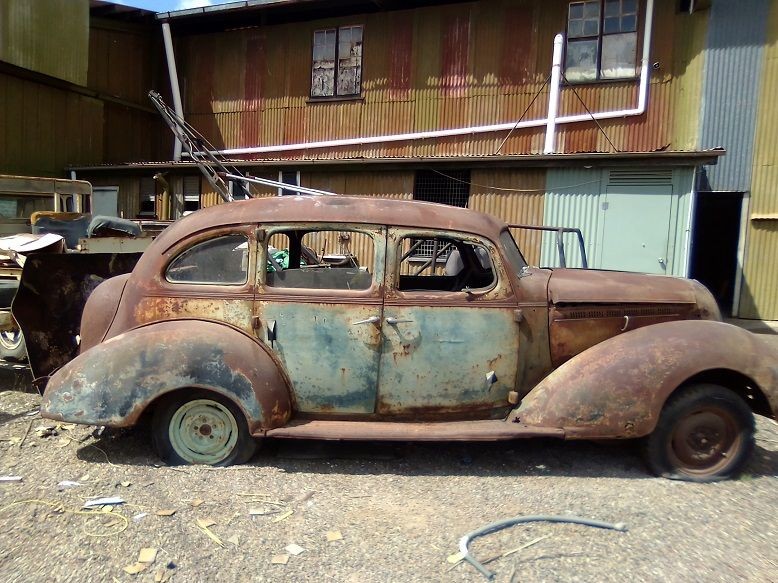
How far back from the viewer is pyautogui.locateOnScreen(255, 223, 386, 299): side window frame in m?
3.88

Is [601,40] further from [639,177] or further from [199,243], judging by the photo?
[199,243]

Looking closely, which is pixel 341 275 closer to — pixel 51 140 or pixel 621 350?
pixel 621 350

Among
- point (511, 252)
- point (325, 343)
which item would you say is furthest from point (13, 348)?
point (511, 252)

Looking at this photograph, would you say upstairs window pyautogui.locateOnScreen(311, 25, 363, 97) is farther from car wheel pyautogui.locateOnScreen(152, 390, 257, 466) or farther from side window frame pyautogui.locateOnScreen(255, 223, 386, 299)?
car wheel pyautogui.locateOnScreen(152, 390, 257, 466)

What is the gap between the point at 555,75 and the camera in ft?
40.2

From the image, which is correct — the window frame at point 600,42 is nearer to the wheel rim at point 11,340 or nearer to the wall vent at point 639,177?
the wall vent at point 639,177

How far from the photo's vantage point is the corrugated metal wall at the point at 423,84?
12.1m

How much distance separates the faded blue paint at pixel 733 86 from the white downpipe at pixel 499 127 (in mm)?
1080

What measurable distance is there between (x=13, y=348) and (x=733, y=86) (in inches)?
484

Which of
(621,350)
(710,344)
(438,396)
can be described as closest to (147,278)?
(438,396)

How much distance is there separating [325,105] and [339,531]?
42.2ft

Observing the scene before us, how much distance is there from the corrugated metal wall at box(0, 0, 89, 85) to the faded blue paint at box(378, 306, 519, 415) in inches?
566

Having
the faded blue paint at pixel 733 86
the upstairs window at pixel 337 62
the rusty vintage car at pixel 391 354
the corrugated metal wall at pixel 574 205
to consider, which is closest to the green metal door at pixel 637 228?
the corrugated metal wall at pixel 574 205

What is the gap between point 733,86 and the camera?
11.0m
